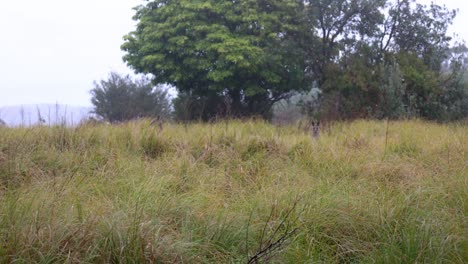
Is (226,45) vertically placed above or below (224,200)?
above

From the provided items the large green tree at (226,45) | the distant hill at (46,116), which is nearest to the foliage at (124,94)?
the large green tree at (226,45)

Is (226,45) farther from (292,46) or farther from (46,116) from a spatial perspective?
(46,116)

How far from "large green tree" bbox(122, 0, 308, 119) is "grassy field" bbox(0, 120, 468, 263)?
10.4m

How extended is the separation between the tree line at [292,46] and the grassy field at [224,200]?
1000cm

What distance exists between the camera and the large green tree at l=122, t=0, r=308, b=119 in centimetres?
1780

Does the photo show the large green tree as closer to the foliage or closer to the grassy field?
the foliage

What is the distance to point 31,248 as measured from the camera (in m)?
3.12

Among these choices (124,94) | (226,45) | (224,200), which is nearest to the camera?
(224,200)

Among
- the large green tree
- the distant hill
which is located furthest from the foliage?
the distant hill

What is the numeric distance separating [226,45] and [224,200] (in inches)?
522

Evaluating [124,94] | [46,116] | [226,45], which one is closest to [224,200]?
[46,116]

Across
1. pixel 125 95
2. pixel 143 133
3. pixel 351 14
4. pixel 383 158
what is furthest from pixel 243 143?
pixel 125 95

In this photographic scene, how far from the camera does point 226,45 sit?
686 inches

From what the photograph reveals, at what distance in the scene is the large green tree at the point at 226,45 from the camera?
701 inches
